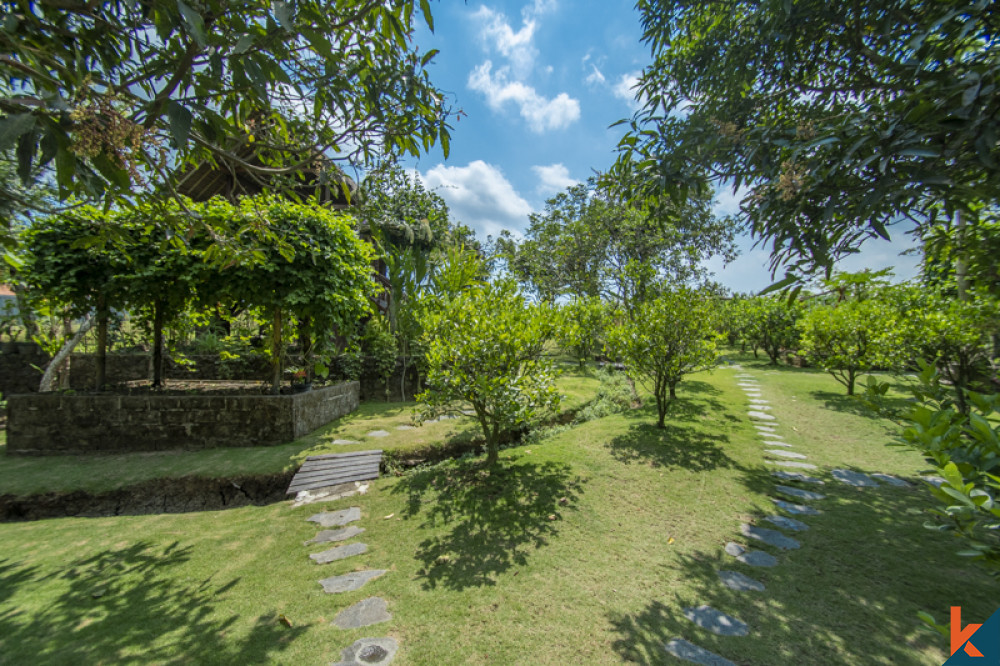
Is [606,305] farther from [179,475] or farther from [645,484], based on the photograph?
[179,475]

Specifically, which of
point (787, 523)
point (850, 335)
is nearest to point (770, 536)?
point (787, 523)

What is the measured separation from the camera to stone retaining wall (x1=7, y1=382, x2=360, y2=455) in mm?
6090

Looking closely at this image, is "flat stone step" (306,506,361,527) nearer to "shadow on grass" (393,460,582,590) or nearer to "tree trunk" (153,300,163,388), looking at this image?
"shadow on grass" (393,460,582,590)

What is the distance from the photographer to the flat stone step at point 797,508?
156 inches

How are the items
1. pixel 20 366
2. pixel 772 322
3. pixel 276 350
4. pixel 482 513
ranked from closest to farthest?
1. pixel 482 513
2. pixel 276 350
3. pixel 20 366
4. pixel 772 322

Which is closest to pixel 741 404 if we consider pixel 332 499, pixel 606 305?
pixel 606 305

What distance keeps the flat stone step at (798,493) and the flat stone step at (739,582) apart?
201 centimetres

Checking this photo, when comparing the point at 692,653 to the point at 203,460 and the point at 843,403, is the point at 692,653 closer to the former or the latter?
the point at 203,460

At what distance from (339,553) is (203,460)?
11.8ft

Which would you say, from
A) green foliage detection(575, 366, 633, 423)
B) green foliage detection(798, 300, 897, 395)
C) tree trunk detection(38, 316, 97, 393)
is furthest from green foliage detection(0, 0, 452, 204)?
green foliage detection(798, 300, 897, 395)

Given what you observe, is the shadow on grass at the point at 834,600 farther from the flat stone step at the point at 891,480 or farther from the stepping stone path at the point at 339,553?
the stepping stone path at the point at 339,553

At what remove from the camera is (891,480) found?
4.84 m

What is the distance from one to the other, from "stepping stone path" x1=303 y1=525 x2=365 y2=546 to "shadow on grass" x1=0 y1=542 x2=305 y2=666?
0.74 m

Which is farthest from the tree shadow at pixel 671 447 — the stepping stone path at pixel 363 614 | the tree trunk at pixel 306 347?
the tree trunk at pixel 306 347
